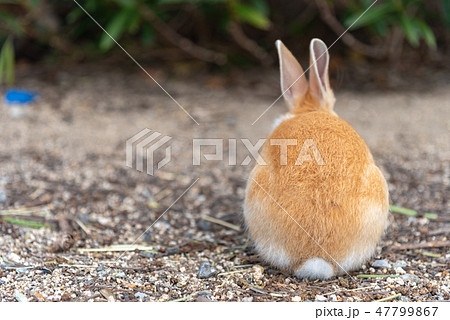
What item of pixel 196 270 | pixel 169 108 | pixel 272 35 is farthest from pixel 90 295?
pixel 272 35

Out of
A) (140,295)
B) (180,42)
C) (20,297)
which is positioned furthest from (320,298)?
(180,42)

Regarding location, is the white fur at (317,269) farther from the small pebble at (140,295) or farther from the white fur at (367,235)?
the small pebble at (140,295)

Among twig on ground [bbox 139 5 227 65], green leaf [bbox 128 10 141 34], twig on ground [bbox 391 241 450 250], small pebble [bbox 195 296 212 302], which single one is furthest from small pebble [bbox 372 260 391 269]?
twig on ground [bbox 139 5 227 65]

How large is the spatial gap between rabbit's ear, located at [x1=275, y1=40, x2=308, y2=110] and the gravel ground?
1.03 m

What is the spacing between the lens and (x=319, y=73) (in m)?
3.92

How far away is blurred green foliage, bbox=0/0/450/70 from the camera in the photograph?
237 inches

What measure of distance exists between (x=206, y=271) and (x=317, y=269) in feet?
2.14

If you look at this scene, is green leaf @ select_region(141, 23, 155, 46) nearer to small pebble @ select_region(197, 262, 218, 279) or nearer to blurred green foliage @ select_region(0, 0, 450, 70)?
blurred green foliage @ select_region(0, 0, 450, 70)

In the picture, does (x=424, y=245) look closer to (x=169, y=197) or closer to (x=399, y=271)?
(x=399, y=271)

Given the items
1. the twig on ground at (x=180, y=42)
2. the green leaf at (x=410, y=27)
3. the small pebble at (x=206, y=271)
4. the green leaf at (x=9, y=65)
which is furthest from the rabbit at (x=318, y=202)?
the green leaf at (x=9, y=65)

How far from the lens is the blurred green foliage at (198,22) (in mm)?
6016

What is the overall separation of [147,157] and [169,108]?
118 centimetres

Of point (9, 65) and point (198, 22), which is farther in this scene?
point (198, 22)

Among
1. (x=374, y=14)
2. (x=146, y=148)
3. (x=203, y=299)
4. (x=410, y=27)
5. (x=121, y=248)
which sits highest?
(x=374, y=14)
